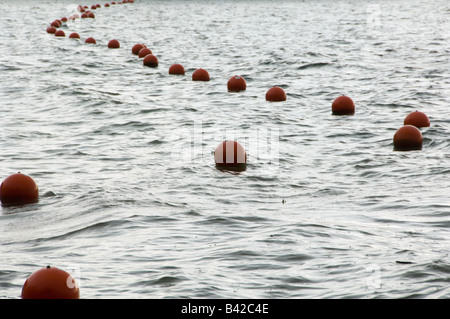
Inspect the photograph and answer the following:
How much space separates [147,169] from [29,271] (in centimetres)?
464

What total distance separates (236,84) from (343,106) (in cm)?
436

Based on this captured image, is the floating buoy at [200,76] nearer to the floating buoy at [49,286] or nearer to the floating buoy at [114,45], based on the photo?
the floating buoy at [114,45]

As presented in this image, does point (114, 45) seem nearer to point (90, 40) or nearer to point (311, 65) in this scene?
point (90, 40)

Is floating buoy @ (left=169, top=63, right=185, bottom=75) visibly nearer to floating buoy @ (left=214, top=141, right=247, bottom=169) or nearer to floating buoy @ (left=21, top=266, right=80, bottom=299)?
floating buoy @ (left=214, top=141, right=247, bottom=169)

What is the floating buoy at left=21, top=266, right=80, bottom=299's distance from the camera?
6.48m

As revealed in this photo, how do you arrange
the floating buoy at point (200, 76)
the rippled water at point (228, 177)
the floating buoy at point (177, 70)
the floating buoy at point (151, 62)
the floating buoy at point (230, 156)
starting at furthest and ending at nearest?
1. the floating buoy at point (151, 62)
2. the floating buoy at point (177, 70)
3. the floating buoy at point (200, 76)
4. the floating buoy at point (230, 156)
5. the rippled water at point (228, 177)

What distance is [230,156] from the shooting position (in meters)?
12.2

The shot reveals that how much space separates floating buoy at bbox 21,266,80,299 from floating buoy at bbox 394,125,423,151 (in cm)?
850

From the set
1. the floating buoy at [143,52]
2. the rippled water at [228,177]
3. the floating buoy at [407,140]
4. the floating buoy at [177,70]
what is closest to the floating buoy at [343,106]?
the rippled water at [228,177]

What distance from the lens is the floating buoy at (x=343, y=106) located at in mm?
16641

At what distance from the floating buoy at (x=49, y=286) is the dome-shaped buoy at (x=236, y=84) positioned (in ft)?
45.9

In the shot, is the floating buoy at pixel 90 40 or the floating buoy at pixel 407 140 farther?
the floating buoy at pixel 90 40
